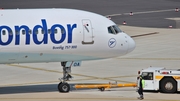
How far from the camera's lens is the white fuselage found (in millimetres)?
37431

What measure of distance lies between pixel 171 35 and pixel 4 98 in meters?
35.6

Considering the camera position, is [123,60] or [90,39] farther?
[123,60]

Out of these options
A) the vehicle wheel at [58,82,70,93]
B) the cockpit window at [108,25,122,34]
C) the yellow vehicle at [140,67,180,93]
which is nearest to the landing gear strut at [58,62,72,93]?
the vehicle wheel at [58,82,70,93]

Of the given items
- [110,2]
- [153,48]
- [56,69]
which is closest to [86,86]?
[56,69]

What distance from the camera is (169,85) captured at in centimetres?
3888

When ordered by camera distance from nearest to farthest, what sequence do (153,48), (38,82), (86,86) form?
(86,86) < (38,82) < (153,48)

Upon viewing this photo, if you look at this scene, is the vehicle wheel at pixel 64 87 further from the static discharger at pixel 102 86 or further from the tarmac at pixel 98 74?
the static discharger at pixel 102 86

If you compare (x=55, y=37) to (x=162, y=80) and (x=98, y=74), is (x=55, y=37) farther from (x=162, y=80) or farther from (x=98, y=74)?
(x=98, y=74)

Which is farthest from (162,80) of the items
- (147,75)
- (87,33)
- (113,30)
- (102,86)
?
(87,33)

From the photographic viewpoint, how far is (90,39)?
38.5 metres

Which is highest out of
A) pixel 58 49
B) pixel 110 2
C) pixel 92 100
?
pixel 110 2

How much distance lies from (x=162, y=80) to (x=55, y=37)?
7394mm

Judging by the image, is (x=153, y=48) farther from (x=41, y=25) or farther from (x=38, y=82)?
(x=41, y=25)

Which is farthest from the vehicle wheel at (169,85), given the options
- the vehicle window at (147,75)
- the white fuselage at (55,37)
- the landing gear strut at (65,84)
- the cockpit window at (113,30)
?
the landing gear strut at (65,84)
